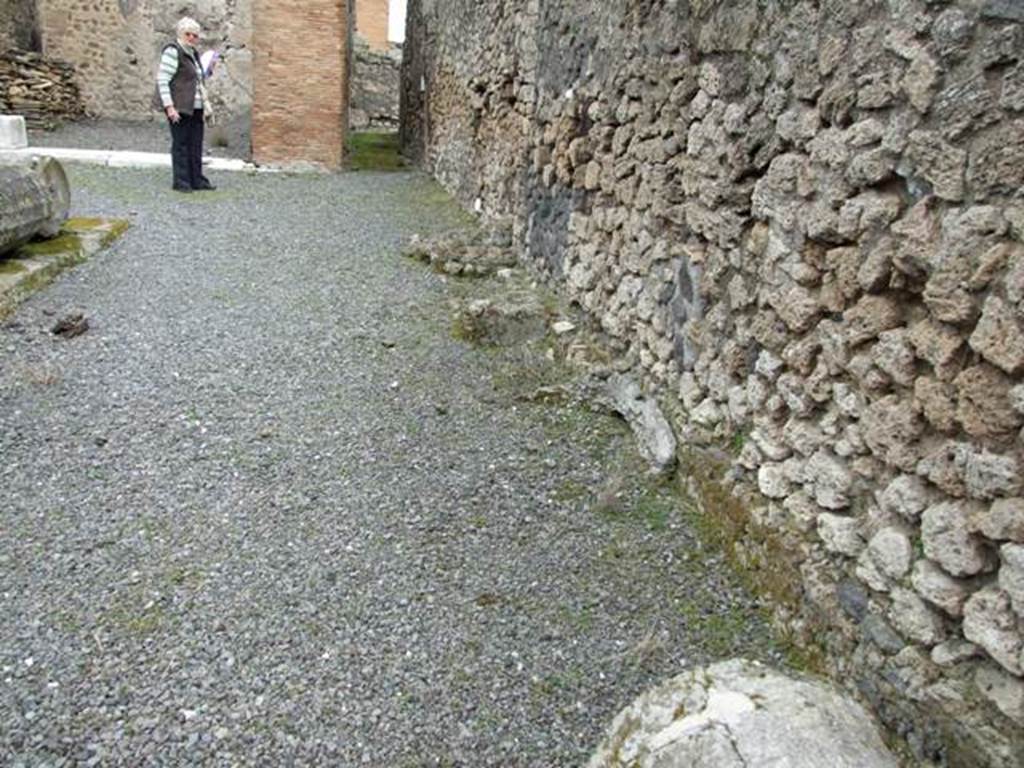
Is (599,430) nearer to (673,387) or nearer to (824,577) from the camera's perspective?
(673,387)

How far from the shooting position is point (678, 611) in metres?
2.79

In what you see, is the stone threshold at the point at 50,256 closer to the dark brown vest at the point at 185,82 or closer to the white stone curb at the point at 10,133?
the white stone curb at the point at 10,133

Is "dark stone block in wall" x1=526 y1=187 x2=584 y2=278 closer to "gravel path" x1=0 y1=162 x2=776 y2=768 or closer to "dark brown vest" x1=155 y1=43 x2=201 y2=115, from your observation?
"gravel path" x1=0 y1=162 x2=776 y2=768

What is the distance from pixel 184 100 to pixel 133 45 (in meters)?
8.10

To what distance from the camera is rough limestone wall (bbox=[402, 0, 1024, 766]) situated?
1.85m

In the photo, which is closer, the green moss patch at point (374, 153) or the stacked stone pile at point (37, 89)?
the green moss patch at point (374, 153)

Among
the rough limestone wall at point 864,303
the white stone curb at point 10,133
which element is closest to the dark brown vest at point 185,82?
the white stone curb at point 10,133

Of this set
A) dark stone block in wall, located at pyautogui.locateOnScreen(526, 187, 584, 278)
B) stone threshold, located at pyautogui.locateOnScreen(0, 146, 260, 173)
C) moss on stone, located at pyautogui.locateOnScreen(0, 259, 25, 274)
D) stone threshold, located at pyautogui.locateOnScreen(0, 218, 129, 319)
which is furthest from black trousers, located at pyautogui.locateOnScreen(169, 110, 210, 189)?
dark stone block in wall, located at pyautogui.locateOnScreen(526, 187, 584, 278)

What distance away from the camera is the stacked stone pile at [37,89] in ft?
45.7

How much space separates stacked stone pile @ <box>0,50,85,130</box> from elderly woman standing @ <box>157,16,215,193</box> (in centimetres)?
629

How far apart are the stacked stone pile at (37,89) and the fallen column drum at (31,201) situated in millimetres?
8653

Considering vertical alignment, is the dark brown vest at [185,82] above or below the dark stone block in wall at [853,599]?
above

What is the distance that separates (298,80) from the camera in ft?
33.7

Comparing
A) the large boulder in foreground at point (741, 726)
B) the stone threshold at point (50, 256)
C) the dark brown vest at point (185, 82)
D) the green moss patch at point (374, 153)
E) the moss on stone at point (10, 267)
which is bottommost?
the stone threshold at point (50, 256)
